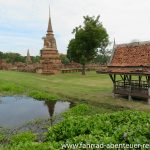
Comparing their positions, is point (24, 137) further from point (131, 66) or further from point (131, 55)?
point (131, 55)

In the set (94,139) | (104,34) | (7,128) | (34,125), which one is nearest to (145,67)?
(34,125)

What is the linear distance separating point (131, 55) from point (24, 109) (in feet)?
32.5

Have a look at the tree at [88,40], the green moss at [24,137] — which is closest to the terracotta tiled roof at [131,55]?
the green moss at [24,137]

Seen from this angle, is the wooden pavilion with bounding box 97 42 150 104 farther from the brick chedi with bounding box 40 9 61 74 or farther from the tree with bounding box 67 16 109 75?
the brick chedi with bounding box 40 9 61 74

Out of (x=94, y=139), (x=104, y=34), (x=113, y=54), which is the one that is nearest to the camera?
(x=94, y=139)

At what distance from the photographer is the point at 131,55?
2391 centimetres

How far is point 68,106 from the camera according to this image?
72.2ft

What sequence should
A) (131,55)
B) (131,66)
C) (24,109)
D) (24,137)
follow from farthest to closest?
(131,55), (131,66), (24,109), (24,137)

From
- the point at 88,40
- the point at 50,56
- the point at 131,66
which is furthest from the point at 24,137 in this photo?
the point at 50,56

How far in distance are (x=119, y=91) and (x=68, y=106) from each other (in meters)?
4.92

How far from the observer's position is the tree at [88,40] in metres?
47.1

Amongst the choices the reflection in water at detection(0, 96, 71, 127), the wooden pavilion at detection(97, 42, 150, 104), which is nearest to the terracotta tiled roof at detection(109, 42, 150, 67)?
the wooden pavilion at detection(97, 42, 150, 104)

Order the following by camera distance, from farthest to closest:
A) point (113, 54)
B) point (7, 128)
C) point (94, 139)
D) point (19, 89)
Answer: point (19, 89) → point (113, 54) → point (7, 128) → point (94, 139)

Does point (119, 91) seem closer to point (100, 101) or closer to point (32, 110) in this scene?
point (100, 101)
